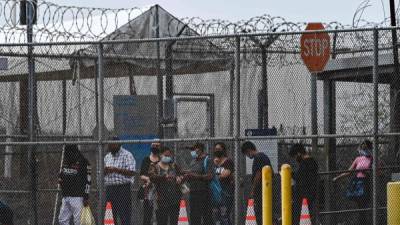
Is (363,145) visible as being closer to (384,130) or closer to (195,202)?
(384,130)

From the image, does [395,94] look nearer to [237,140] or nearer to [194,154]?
[237,140]

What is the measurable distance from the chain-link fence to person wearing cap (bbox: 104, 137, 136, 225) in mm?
20

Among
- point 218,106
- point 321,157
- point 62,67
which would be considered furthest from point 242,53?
point 62,67

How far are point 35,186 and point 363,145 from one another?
4745 mm

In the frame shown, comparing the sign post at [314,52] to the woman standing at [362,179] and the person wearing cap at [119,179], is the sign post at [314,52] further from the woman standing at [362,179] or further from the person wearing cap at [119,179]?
A: the person wearing cap at [119,179]

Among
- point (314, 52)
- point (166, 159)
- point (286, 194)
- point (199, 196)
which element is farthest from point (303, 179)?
point (286, 194)

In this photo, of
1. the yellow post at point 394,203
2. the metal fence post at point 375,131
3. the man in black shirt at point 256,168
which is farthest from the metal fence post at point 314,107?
the yellow post at point 394,203

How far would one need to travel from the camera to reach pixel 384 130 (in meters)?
17.2

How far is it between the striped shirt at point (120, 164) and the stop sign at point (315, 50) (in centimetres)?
305

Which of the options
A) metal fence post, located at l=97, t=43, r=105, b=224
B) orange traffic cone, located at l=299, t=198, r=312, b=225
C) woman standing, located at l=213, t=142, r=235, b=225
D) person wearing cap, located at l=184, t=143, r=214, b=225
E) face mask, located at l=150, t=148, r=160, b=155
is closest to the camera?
orange traffic cone, located at l=299, t=198, r=312, b=225

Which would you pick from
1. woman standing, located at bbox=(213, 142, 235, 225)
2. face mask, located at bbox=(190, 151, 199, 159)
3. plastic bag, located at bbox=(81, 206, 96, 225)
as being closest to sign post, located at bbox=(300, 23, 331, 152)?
woman standing, located at bbox=(213, 142, 235, 225)

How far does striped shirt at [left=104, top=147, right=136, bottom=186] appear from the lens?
698 inches

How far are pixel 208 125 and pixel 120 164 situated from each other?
134cm

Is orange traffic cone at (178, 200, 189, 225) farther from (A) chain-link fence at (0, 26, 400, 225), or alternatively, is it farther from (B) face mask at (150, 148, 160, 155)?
(B) face mask at (150, 148, 160, 155)
